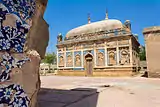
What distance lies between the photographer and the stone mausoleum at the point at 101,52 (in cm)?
1717

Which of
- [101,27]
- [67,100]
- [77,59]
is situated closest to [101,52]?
[77,59]

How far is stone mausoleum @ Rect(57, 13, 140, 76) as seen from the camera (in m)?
17.2

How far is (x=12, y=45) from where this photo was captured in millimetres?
1742

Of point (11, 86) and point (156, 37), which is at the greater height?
point (156, 37)

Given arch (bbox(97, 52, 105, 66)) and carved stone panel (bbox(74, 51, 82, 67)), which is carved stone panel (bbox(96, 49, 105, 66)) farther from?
carved stone panel (bbox(74, 51, 82, 67))

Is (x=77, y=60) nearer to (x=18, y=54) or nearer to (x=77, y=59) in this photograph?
(x=77, y=59)

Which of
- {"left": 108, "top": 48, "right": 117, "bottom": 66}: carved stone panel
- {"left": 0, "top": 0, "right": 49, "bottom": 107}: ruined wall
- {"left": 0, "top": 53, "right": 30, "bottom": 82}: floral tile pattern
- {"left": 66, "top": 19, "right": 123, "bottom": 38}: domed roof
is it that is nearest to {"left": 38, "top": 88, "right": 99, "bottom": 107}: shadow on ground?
{"left": 0, "top": 0, "right": 49, "bottom": 107}: ruined wall

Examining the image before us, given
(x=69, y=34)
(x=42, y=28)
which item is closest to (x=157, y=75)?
(x=42, y=28)

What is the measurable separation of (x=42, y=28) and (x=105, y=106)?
2.11 metres

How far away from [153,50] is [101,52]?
6.58 m

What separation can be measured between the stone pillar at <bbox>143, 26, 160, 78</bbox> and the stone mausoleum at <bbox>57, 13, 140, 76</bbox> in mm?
3100

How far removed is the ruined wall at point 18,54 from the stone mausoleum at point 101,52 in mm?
15753

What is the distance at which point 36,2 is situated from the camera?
233 centimetres

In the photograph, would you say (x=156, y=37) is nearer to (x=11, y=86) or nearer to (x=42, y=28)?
(x=42, y=28)
